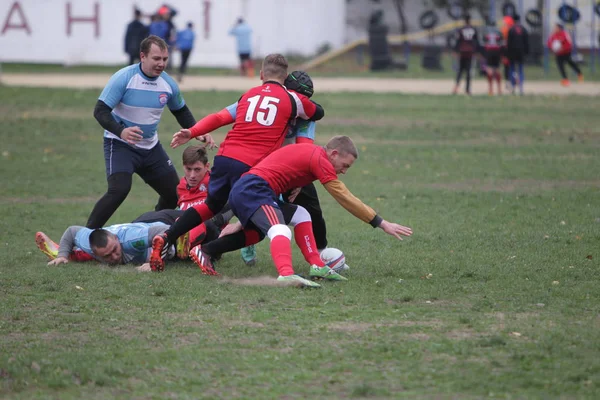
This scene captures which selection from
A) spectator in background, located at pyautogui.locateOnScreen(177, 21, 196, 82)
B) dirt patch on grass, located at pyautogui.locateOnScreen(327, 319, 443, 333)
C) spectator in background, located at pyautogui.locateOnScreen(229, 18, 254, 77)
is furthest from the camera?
spectator in background, located at pyautogui.locateOnScreen(229, 18, 254, 77)

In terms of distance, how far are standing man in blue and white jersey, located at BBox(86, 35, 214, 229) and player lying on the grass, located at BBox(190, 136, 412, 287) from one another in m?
1.27

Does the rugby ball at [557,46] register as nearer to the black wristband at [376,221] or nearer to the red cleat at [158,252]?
the black wristband at [376,221]

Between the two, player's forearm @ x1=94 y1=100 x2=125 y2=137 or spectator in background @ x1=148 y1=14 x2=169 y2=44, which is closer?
player's forearm @ x1=94 y1=100 x2=125 y2=137

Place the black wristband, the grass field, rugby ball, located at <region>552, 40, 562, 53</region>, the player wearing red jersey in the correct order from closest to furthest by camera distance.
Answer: the grass field < the black wristband < the player wearing red jersey < rugby ball, located at <region>552, 40, 562, 53</region>

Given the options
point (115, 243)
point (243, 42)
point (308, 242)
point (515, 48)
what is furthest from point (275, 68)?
point (243, 42)

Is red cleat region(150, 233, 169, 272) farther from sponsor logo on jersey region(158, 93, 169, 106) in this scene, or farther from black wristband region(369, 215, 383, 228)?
black wristband region(369, 215, 383, 228)

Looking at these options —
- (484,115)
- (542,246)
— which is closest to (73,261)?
(542,246)

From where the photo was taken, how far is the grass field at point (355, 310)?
194 inches

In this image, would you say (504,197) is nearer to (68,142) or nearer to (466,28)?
(68,142)

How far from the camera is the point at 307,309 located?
21.0 ft

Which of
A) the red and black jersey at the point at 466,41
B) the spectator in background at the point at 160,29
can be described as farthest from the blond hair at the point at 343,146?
the spectator in background at the point at 160,29

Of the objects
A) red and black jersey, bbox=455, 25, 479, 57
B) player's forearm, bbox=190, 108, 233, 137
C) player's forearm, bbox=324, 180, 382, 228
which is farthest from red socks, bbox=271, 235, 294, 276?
red and black jersey, bbox=455, 25, 479, 57

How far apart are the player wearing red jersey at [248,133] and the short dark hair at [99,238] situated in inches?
19.6

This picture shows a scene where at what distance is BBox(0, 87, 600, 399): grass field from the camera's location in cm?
492
